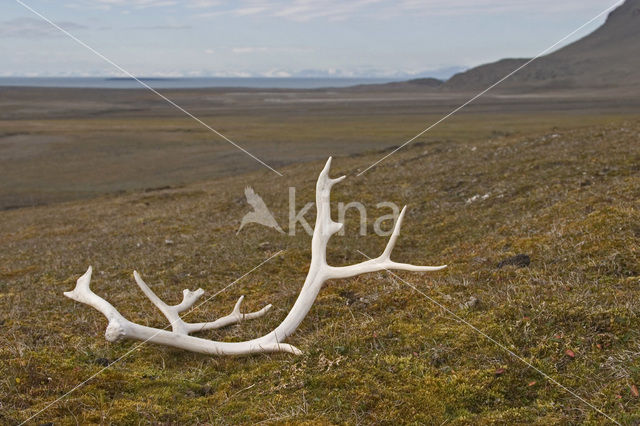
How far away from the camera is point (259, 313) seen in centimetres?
747

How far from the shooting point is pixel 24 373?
570 cm

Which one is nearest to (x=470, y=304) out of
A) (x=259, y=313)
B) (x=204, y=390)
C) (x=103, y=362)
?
(x=259, y=313)

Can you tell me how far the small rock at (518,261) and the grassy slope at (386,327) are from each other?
15cm

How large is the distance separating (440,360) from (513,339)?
0.79 m

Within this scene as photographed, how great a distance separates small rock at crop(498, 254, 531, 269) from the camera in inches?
332

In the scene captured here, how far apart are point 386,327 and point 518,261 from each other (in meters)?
3.27

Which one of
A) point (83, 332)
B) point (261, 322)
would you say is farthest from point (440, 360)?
Answer: point (83, 332)

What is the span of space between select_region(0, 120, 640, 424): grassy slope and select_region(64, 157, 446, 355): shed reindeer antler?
7.5 inches

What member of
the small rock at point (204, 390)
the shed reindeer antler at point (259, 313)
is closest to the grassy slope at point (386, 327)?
the small rock at point (204, 390)

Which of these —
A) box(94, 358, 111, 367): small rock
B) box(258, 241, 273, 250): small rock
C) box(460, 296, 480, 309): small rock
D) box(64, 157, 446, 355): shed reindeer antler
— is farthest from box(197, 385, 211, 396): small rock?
box(258, 241, 273, 250): small rock

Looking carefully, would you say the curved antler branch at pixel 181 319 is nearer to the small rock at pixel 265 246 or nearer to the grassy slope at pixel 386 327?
the grassy slope at pixel 386 327

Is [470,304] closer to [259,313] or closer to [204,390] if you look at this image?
[259,313]

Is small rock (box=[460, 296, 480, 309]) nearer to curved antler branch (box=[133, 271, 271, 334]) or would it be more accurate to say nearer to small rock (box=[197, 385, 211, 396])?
curved antler branch (box=[133, 271, 271, 334])

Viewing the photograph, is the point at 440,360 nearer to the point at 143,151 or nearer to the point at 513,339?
the point at 513,339
